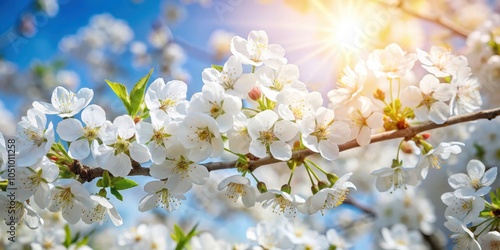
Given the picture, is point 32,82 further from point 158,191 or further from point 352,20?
point 158,191

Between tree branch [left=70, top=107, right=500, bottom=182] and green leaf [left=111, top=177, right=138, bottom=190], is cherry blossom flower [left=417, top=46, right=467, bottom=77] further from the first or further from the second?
green leaf [left=111, top=177, right=138, bottom=190]

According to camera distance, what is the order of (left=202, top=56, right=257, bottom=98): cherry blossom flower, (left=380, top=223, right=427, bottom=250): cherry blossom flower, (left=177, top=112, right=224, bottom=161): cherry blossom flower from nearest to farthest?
(left=177, top=112, right=224, bottom=161): cherry blossom flower < (left=202, top=56, right=257, bottom=98): cherry blossom flower < (left=380, top=223, right=427, bottom=250): cherry blossom flower

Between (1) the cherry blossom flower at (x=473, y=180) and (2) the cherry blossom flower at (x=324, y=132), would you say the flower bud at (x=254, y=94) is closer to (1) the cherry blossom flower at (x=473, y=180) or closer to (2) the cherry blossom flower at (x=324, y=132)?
(2) the cherry blossom flower at (x=324, y=132)

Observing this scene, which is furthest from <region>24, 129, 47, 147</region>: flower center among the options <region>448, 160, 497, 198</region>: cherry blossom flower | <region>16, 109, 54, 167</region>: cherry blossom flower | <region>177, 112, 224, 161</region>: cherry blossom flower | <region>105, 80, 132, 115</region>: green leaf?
<region>448, 160, 497, 198</region>: cherry blossom flower

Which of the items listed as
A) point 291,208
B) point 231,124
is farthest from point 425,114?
point 231,124

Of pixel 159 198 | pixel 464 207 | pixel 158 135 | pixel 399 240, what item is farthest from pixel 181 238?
pixel 399 240

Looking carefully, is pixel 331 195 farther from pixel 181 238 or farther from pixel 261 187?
pixel 181 238
